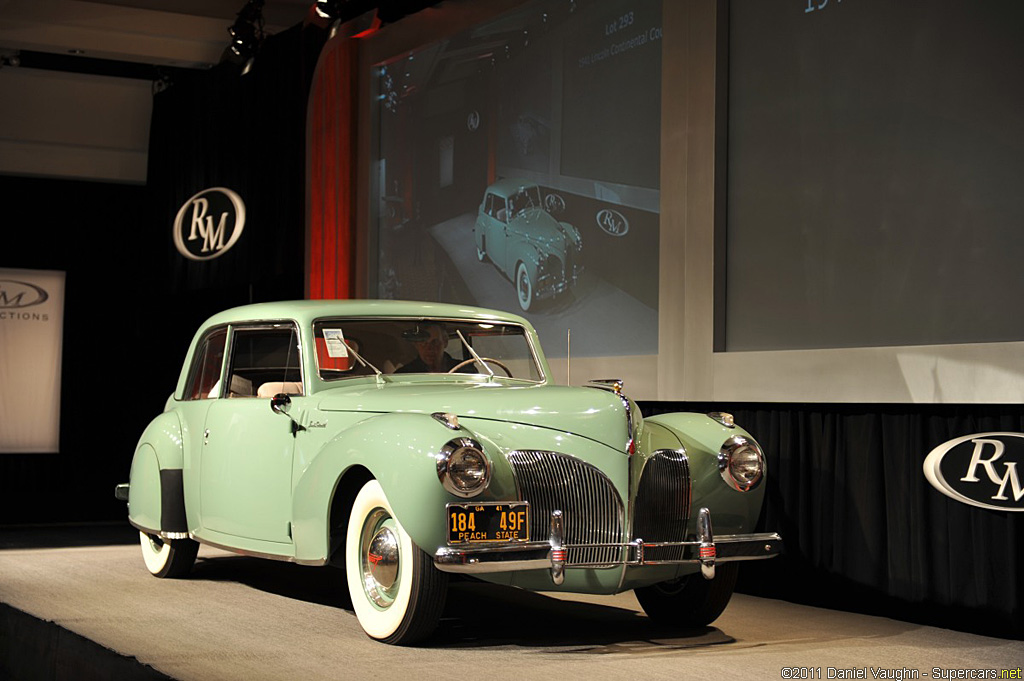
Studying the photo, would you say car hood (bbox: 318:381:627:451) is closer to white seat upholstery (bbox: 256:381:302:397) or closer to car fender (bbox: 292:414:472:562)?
car fender (bbox: 292:414:472:562)

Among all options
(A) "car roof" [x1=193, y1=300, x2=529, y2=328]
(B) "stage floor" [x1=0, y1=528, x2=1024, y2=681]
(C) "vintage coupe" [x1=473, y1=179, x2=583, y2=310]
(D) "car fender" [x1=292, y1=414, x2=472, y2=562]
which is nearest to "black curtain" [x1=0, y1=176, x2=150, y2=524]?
(C) "vintage coupe" [x1=473, y1=179, x2=583, y2=310]

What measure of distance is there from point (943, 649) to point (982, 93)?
7.20 ft

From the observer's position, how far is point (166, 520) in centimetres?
566

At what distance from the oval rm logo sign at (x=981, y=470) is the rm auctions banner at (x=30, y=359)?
9.05 metres

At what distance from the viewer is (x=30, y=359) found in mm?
11523

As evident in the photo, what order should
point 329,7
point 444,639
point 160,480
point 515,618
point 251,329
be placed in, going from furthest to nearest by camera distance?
point 329,7
point 160,480
point 251,329
point 515,618
point 444,639

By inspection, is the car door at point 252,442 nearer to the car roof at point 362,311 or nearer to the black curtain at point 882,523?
the car roof at point 362,311

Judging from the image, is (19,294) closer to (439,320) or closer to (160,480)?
(160,480)

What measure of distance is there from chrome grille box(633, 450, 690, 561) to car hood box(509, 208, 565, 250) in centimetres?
307

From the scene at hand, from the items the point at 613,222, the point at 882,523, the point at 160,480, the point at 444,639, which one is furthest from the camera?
the point at 613,222

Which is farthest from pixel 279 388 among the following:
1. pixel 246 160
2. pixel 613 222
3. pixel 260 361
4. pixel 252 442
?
pixel 246 160

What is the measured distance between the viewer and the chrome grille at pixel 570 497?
400cm

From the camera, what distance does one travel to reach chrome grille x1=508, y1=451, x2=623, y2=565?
4000 millimetres

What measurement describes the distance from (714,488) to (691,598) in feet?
1.73
